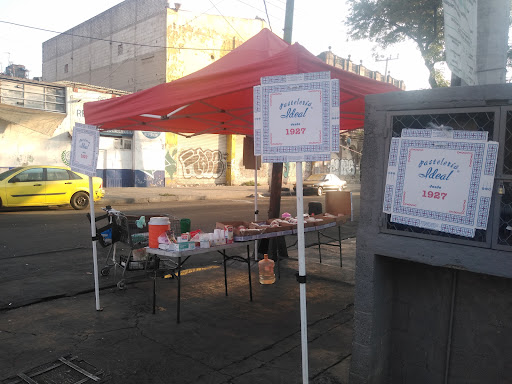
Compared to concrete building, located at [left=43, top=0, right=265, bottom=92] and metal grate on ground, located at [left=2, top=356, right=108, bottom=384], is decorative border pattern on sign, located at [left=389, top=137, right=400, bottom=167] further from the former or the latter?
concrete building, located at [left=43, top=0, right=265, bottom=92]

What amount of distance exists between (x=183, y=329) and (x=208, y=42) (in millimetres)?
26104

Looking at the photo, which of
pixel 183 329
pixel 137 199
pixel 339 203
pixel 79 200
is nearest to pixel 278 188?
pixel 339 203

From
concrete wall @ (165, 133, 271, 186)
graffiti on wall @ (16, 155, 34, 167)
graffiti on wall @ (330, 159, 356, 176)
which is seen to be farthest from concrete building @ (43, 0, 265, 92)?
graffiti on wall @ (330, 159, 356, 176)

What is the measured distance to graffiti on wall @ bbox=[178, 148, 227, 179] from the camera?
2717cm

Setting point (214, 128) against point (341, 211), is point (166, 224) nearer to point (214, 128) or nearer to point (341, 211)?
point (214, 128)

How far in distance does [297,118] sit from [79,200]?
13.7 m

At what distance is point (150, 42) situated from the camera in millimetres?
26875

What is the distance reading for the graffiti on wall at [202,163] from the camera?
2717 centimetres

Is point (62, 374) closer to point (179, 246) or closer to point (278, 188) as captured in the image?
point (179, 246)

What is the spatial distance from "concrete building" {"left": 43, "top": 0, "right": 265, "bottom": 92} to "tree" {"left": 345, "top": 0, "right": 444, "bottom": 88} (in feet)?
36.4

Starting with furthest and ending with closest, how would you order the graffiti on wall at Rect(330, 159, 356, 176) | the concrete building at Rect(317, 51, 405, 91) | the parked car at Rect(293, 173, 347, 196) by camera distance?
1. the graffiti on wall at Rect(330, 159, 356, 176)
2. the concrete building at Rect(317, 51, 405, 91)
3. the parked car at Rect(293, 173, 347, 196)

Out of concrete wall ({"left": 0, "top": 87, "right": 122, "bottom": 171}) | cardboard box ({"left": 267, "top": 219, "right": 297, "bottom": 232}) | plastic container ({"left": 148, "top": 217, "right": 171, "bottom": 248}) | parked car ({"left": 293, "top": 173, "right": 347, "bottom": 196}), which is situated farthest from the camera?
parked car ({"left": 293, "top": 173, "right": 347, "bottom": 196})

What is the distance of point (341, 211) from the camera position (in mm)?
8078

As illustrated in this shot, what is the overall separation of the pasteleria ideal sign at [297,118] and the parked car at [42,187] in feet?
41.6
